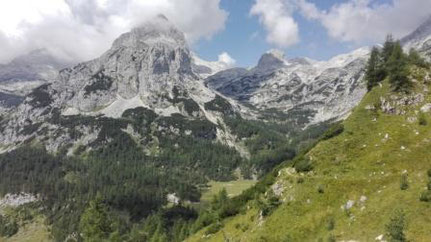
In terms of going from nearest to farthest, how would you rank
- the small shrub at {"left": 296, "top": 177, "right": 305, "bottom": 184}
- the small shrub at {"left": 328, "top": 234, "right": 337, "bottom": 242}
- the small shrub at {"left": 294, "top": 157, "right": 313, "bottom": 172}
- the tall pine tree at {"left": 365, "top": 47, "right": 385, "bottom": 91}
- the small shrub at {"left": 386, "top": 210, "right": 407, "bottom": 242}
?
the small shrub at {"left": 386, "top": 210, "right": 407, "bottom": 242} < the small shrub at {"left": 328, "top": 234, "right": 337, "bottom": 242} < the small shrub at {"left": 296, "top": 177, "right": 305, "bottom": 184} < the small shrub at {"left": 294, "top": 157, "right": 313, "bottom": 172} < the tall pine tree at {"left": 365, "top": 47, "right": 385, "bottom": 91}

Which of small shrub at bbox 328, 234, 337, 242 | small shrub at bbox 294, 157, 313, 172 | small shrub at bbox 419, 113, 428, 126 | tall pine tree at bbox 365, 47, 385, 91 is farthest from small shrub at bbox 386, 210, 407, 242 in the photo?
tall pine tree at bbox 365, 47, 385, 91

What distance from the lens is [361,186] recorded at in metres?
70.1

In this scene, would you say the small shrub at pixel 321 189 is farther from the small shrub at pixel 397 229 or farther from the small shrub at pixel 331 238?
the small shrub at pixel 397 229

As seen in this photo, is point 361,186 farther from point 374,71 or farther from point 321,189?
point 374,71

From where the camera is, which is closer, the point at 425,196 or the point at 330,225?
the point at 425,196

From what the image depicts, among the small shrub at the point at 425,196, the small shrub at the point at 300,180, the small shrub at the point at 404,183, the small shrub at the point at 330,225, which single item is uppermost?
the small shrub at the point at 300,180

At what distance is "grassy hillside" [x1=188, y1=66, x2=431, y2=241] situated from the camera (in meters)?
58.5

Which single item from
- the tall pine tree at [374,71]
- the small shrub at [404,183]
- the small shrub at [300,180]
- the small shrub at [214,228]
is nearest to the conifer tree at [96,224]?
the small shrub at [214,228]

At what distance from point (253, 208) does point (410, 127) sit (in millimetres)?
35352

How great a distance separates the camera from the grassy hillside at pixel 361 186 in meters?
58.5

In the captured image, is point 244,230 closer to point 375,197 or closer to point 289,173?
point 289,173

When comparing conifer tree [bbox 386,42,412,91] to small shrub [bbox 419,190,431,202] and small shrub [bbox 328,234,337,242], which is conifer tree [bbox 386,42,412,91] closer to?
small shrub [bbox 419,190,431,202]

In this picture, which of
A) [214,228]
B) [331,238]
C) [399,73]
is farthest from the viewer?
[214,228]

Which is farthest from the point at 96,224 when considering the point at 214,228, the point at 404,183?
the point at 404,183
